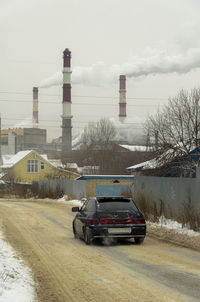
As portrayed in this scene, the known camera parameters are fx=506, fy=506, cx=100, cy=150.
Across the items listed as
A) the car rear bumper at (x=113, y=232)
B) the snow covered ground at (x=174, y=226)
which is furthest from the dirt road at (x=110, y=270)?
the snow covered ground at (x=174, y=226)

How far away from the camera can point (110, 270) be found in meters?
9.61

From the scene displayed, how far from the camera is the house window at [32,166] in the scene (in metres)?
80.8

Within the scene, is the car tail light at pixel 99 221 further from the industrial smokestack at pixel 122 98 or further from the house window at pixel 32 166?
the industrial smokestack at pixel 122 98

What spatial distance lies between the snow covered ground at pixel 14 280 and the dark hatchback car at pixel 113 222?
2896 millimetres

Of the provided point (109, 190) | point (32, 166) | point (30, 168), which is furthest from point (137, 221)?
point (32, 166)

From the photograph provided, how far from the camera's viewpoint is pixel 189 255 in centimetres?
1170

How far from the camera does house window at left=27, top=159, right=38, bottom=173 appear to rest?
265ft

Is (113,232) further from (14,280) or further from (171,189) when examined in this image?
(171,189)

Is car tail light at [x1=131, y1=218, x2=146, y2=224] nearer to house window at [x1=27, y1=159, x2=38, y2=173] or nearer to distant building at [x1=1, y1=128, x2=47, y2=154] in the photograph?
house window at [x1=27, y1=159, x2=38, y2=173]

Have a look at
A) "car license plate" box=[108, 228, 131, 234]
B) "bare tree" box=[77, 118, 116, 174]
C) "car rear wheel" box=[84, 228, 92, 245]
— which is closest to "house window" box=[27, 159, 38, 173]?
"bare tree" box=[77, 118, 116, 174]

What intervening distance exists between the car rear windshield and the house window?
67057 mm

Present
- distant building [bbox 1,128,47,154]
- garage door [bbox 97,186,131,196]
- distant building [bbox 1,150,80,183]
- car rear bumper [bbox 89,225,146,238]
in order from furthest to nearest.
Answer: distant building [bbox 1,128,47,154]
distant building [bbox 1,150,80,183]
garage door [bbox 97,186,131,196]
car rear bumper [bbox 89,225,146,238]

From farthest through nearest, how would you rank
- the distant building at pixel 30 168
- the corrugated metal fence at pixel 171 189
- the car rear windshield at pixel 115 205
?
1. the distant building at pixel 30 168
2. the corrugated metal fence at pixel 171 189
3. the car rear windshield at pixel 115 205

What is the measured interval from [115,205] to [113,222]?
69cm
